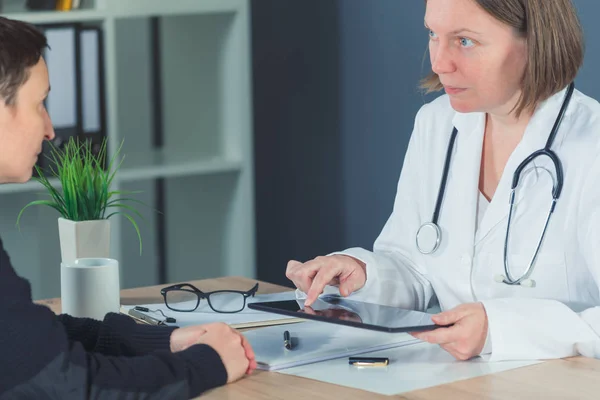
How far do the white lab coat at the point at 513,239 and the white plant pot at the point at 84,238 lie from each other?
48cm

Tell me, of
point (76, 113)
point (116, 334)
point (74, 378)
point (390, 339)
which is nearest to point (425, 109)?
point (390, 339)

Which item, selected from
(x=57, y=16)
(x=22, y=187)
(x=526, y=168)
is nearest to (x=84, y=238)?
(x=526, y=168)

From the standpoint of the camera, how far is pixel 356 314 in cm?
151

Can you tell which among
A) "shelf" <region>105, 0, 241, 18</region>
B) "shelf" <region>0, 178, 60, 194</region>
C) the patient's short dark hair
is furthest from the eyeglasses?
"shelf" <region>105, 0, 241, 18</region>

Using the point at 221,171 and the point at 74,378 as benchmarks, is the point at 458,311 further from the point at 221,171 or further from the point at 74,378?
the point at 221,171

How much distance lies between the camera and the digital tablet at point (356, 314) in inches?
56.2

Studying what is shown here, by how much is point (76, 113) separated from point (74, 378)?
5.92 feet

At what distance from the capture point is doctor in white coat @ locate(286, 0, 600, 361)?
1.73 m

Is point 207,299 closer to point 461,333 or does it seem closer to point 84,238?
point 84,238

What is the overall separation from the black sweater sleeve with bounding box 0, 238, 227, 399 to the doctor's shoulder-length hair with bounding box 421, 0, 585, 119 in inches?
33.7

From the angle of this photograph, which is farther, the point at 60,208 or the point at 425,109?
the point at 425,109

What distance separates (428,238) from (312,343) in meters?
0.45

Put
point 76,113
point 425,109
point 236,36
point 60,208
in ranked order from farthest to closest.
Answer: point 236,36 → point 76,113 → point 425,109 → point 60,208

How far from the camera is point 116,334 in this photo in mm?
1508
